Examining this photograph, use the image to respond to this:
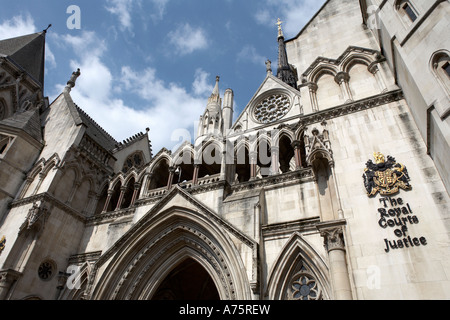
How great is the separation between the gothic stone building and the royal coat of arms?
0.04 m

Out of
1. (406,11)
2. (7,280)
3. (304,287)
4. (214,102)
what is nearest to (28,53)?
(214,102)

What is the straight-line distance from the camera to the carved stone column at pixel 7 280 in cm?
1252

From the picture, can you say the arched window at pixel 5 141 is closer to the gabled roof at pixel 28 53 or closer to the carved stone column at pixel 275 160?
the gabled roof at pixel 28 53

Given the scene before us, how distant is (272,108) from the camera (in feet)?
60.7

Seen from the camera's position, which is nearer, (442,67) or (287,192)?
(442,67)

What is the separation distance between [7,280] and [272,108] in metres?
15.4

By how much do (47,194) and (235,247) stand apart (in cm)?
1032

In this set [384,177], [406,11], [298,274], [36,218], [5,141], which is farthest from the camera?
[5,141]

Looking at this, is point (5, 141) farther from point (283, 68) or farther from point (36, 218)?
point (283, 68)

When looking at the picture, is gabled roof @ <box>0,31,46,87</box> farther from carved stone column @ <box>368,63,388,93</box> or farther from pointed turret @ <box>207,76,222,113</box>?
carved stone column @ <box>368,63,388,93</box>

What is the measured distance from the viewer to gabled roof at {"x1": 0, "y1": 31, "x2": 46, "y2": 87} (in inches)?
954
